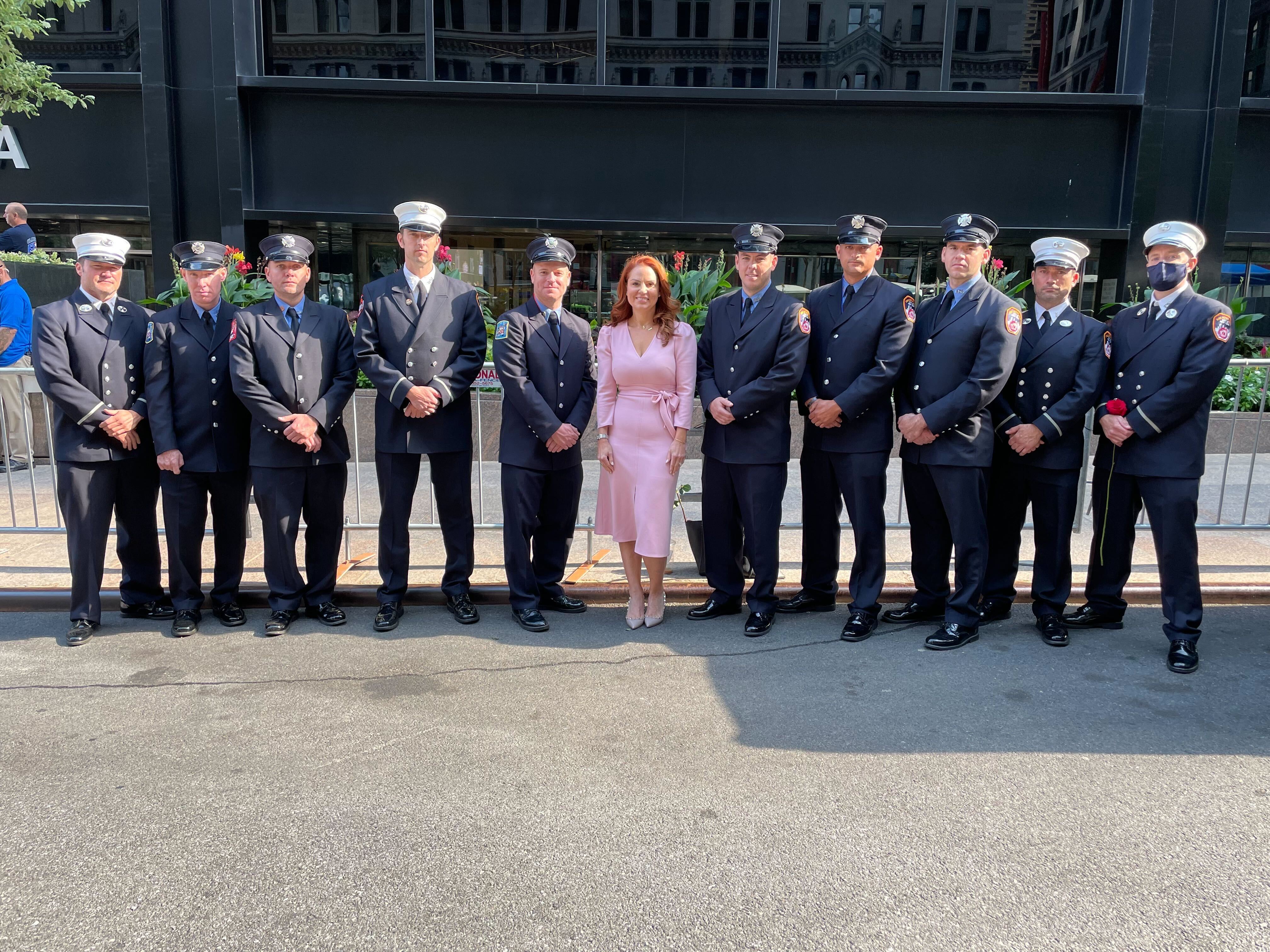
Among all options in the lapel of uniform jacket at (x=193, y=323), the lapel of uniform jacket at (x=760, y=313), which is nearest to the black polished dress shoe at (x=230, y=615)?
the lapel of uniform jacket at (x=193, y=323)

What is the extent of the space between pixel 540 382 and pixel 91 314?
8.16 ft

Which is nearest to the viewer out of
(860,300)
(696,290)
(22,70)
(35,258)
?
(860,300)

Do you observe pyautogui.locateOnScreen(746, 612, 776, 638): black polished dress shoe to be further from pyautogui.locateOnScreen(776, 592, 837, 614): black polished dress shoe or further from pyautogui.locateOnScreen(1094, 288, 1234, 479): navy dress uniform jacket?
pyautogui.locateOnScreen(1094, 288, 1234, 479): navy dress uniform jacket

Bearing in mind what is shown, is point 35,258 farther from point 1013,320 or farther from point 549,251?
point 1013,320

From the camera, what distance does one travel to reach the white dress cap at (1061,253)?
207 inches

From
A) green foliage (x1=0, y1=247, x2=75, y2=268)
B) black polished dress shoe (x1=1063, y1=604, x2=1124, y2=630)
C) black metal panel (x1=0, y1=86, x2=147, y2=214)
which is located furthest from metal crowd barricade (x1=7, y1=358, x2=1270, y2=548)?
black metal panel (x1=0, y1=86, x2=147, y2=214)

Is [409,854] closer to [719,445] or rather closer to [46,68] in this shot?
[719,445]

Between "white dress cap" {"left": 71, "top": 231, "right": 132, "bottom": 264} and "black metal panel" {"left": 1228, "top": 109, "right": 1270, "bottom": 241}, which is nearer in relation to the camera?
"white dress cap" {"left": 71, "top": 231, "right": 132, "bottom": 264}

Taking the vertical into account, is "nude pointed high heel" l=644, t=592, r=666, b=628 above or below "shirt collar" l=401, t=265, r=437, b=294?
below

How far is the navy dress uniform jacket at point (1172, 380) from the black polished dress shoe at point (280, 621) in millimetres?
4635

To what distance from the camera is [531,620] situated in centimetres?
546

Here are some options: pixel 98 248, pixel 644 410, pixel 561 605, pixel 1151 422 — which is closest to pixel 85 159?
pixel 98 248

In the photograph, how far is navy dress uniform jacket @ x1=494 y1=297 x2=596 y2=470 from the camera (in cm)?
544

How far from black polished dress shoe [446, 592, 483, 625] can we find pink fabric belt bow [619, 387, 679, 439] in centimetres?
129
